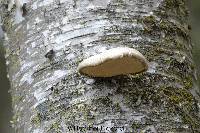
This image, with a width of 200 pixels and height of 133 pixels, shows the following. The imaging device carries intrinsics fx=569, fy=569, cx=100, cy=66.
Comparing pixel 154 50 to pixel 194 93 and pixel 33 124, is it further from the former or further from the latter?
pixel 33 124

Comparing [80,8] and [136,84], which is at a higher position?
[80,8]

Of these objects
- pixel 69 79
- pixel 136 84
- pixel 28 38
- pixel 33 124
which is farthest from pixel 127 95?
pixel 28 38

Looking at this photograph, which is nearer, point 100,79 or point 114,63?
point 114,63
